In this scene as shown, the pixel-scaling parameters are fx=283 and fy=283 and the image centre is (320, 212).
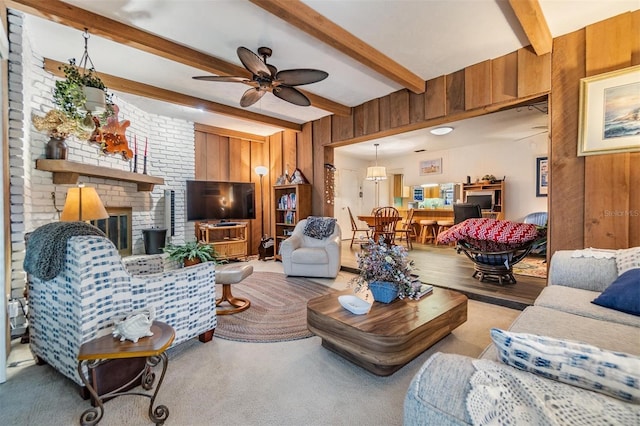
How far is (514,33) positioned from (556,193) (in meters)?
1.55

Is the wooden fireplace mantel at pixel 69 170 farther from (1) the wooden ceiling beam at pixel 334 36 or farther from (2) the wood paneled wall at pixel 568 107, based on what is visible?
(2) the wood paneled wall at pixel 568 107

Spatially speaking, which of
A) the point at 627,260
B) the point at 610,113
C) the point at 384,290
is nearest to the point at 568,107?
the point at 610,113

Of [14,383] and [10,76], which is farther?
[10,76]

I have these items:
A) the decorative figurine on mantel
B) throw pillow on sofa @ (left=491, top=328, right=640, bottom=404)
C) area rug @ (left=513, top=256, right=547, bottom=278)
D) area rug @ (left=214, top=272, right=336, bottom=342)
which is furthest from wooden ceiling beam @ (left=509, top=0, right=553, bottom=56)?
the decorative figurine on mantel

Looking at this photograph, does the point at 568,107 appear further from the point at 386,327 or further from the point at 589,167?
the point at 386,327

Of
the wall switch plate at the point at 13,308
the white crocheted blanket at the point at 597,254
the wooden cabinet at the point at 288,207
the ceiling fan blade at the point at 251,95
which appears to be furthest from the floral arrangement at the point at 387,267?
the wooden cabinet at the point at 288,207

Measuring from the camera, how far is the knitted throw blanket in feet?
5.39

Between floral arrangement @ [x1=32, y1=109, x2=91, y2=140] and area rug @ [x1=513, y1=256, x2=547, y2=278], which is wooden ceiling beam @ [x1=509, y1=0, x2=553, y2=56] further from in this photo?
floral arrangement @ [x1=32, y1=109, x2=91, y2=140]

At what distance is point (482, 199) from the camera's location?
6.77m

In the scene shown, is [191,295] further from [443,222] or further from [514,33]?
[443,222]

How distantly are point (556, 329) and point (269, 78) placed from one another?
2.83m

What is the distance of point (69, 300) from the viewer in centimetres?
166

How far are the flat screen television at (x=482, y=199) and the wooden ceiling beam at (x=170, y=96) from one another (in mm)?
4776

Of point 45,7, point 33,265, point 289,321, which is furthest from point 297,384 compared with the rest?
point 45,7
